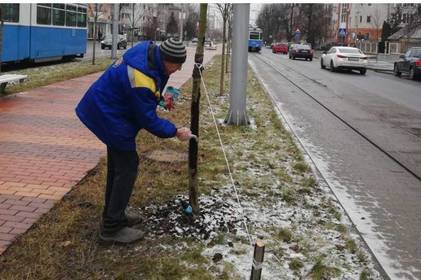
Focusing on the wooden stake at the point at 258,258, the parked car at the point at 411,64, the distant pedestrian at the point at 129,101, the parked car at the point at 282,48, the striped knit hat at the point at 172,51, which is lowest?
the wooden stake at the point at 258,258

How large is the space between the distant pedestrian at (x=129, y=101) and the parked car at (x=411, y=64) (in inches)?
1019

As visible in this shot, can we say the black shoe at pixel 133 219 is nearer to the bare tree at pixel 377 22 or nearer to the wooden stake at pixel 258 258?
the wooden stake at pixel 258 258

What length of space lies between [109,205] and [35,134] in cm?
437

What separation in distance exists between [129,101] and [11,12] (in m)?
17.7

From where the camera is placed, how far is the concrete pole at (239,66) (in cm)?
975

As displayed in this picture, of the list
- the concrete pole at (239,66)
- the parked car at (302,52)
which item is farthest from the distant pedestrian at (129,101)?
the parked car at (302,52)

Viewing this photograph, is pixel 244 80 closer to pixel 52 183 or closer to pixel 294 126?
pixel 294 126

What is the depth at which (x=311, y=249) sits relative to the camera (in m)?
4.38

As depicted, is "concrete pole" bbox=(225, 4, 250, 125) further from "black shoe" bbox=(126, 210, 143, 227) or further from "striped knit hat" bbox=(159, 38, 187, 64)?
"striped knit hat" bbox=(159, 38, 187, 64)

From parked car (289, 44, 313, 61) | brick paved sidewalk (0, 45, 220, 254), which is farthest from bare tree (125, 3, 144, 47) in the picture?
brick paved sidewalk (0, 45, 220, 254)

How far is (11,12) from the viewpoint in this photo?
19.8 meters

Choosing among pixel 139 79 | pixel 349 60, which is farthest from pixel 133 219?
pixel 349 60

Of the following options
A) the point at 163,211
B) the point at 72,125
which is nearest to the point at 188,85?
the point at 72,125

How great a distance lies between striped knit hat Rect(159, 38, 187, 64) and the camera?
3.92 metres
